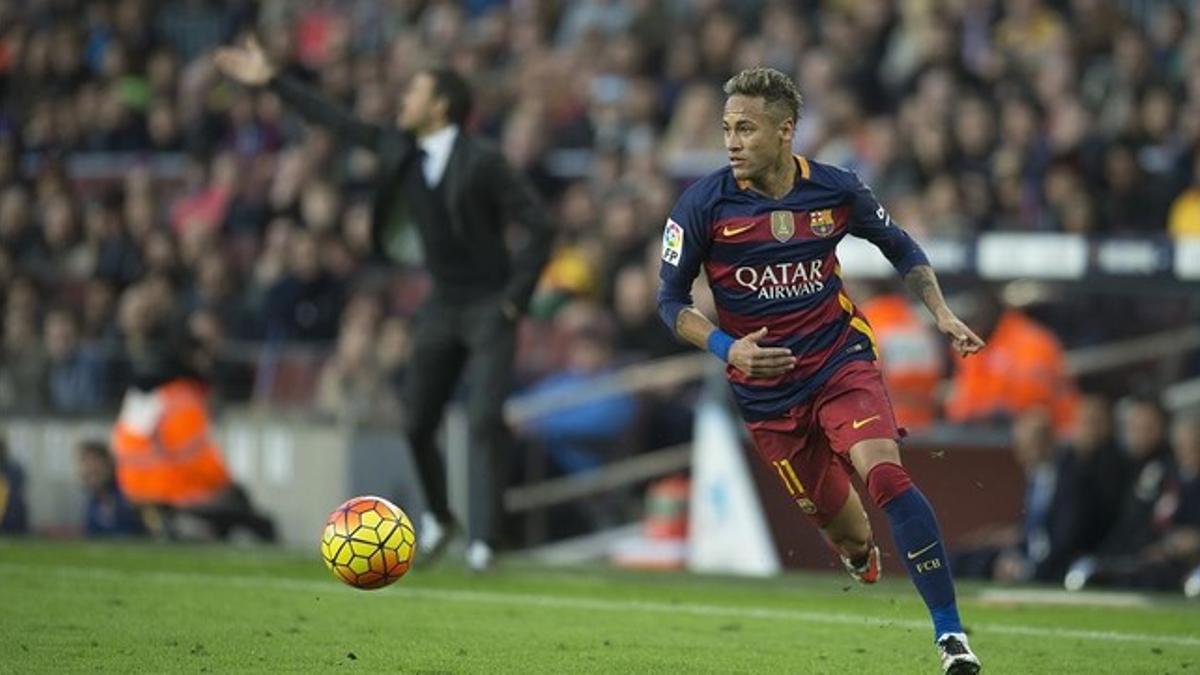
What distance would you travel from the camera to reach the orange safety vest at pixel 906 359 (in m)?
14.0

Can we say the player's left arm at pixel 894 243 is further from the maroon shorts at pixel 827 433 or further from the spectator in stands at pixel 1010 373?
the spectator in stands at pixel 1010 373

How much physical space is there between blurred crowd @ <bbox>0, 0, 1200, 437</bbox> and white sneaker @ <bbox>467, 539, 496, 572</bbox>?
164cm

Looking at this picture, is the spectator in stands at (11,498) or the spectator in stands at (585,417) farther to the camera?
the spectator in stands at (11,498)

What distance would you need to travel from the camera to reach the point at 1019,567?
42.3 feet

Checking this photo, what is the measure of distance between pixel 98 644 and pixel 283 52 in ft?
44.0

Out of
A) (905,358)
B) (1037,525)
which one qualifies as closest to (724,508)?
(905,358)

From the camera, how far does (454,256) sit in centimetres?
1247

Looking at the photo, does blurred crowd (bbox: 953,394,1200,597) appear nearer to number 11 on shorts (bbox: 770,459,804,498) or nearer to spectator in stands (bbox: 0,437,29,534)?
number 11 on shorts (bbox: 770,459,804,498)

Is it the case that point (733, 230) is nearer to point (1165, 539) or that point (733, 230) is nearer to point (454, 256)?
point (454, 256)

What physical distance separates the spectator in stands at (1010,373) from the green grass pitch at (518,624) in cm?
155

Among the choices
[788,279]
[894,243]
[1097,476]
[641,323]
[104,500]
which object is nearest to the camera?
[788,279]

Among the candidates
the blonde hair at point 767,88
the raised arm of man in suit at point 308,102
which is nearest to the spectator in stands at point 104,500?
the raised arm of man in suit at point 308,102

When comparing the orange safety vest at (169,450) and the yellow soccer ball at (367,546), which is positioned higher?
the orange safety vest at (169,450)

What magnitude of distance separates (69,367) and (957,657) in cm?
1229
